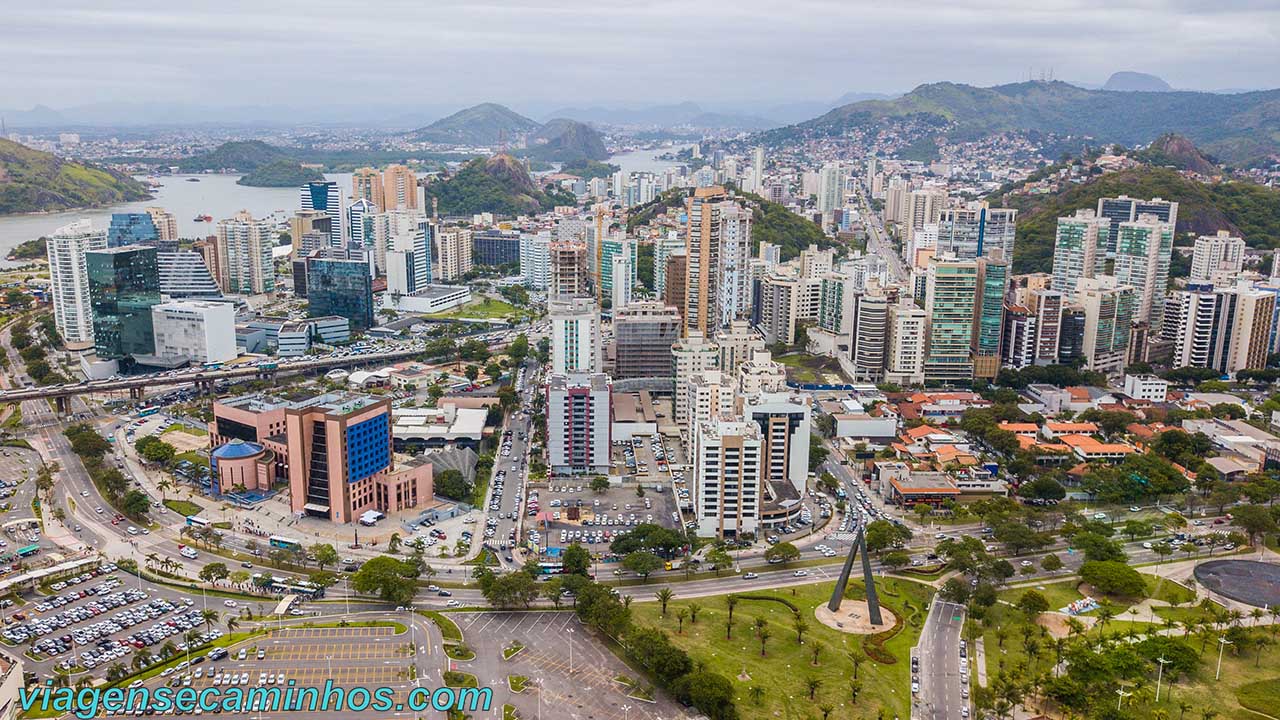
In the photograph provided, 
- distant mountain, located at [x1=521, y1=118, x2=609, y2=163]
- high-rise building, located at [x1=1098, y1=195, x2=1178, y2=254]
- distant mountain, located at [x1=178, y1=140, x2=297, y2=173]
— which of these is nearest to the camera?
high-rise building, located at [x1=1098, y1=195, x2=1178, y2=254]

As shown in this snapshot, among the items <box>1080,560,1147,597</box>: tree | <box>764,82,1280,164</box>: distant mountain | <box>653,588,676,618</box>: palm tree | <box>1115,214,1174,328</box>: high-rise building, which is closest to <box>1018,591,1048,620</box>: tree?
<box>1080,560,1147,597</box>: tree

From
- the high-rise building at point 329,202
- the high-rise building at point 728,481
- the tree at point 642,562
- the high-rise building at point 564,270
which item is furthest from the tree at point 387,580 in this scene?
the high-rise building at point 329,202

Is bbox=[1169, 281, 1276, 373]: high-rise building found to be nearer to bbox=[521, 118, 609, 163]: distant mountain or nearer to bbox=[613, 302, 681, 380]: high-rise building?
bbox=[613, 302, 681, 380]: high-rise building

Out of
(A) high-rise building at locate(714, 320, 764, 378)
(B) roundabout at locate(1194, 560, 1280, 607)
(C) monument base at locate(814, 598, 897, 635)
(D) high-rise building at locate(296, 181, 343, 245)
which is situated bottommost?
(C) monument base at locate(814, 598, 897, 635)

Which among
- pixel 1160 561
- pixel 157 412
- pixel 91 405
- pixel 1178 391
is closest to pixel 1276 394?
pixel 1178 391

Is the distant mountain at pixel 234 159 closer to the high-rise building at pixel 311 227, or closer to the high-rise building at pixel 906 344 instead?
the high-rise building at pixel 311 227
